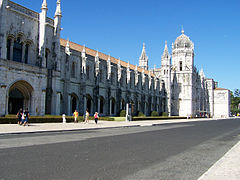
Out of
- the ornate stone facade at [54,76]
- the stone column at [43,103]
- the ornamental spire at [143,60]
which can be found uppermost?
the ornamental spire at [143,60]

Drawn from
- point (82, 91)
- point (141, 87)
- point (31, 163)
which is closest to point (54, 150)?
point (31, 163)

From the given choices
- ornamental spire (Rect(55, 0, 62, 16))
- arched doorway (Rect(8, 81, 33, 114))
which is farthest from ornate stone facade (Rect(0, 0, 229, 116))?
ornamental spire (Rect(55, 0, 62, 16))

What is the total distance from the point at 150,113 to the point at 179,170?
56.3 meters

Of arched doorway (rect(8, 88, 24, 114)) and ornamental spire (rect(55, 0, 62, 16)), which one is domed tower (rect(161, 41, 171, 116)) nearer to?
ornamental spire (rect(55, 0, 62, 16))

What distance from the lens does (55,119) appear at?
91.7 ft

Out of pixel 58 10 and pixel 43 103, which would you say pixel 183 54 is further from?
pixel 43 103

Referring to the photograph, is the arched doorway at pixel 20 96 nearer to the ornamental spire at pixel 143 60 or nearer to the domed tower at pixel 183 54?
the ornamental spire at pixel 143 60

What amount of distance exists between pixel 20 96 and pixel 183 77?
198 feet

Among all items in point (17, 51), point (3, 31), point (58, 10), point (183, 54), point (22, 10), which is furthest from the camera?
point (183, 54)

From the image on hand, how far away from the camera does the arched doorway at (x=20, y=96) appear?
29244 mm

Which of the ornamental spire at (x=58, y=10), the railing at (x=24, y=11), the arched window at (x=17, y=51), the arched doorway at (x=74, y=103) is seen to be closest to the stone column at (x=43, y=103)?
the arched window at (x=17, y=51)

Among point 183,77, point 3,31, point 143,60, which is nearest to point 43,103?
point 3,31

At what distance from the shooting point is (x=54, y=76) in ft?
107

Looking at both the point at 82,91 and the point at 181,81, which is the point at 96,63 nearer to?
the point at 82,91
